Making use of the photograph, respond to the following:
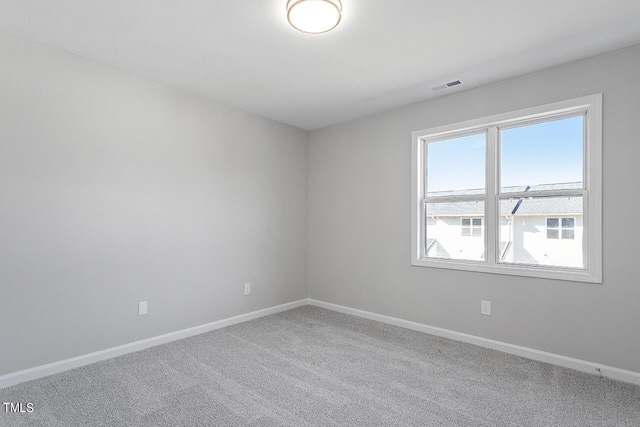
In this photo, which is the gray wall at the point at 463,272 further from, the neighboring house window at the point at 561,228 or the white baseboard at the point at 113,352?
the white baseboard at the point at 113,352

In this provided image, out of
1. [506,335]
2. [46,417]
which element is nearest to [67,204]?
[46,417]

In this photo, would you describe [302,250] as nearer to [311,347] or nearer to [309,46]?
[311,347]

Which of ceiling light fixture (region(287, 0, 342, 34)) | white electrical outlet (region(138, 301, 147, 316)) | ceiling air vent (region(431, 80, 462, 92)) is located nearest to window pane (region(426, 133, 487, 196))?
ceiling air vent (region(431, 80, 462, 92))

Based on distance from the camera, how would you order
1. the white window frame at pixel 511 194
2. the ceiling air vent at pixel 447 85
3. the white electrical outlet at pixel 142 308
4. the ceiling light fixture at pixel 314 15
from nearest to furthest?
the ceiling light fixture at pixel 314 15 < the white window frame at pixel 511 194 < the white electrical outlet at pixel 142 308 < the ceiling air vent at pixel 447 85

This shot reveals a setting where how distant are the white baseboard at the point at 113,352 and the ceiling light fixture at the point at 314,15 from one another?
9.47 ft

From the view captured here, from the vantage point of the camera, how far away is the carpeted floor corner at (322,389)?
6.38 ft

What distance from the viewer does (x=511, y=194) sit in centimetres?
301

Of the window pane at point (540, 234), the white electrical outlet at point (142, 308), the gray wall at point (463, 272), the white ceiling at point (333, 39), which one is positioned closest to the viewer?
the white ceiling at point (333, 39)

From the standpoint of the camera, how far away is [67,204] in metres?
2.55

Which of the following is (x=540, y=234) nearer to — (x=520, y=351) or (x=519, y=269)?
(x=519, y=269)

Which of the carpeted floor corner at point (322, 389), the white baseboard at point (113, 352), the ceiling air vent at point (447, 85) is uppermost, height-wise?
the ceiling air vent at point (447, 85)

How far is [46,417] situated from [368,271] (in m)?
3.04

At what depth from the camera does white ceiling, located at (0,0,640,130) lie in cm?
205

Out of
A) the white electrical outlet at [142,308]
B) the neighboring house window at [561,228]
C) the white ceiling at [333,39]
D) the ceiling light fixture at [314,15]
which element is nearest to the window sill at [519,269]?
the neighboring house window at [561,228]
